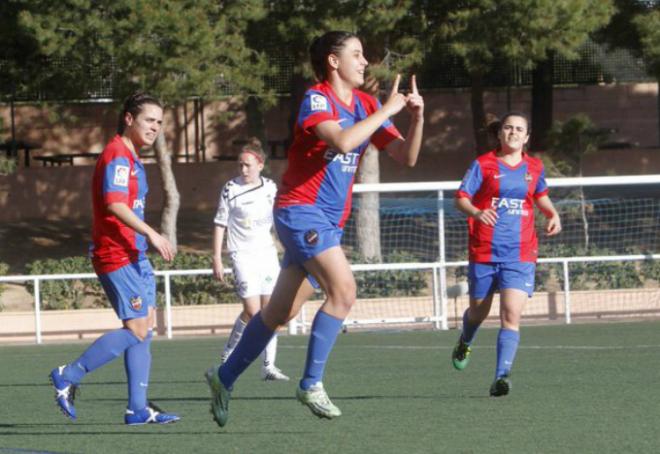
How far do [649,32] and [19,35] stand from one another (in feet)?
36.1

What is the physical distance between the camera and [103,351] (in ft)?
23.5

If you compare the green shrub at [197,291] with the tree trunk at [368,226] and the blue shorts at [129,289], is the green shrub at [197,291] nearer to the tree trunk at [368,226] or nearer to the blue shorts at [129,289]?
the tree trunk at [368,226]

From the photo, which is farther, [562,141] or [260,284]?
[562,141]

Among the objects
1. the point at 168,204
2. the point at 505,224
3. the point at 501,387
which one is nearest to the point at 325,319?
the point at 501,387

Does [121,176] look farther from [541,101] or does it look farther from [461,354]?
[541,101]

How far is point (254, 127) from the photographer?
2727 centimetres

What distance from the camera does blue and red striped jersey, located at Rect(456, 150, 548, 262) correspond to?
8.63m

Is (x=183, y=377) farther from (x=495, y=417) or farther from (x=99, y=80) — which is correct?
(x=99, y=80)

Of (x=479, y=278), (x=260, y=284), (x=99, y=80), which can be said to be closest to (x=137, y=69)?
(x=99, y=80)

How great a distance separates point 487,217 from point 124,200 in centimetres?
248

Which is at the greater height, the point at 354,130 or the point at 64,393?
the point at 354,130

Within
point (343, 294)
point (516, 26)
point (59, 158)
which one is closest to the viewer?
point (343, 294)

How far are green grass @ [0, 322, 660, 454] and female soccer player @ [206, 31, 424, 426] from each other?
1.24ft

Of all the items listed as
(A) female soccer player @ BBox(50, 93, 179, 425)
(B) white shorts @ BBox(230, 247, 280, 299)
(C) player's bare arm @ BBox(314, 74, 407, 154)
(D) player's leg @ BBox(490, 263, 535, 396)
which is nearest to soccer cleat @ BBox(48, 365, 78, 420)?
(A) female soccer player @ BBox(50, 93, 179, 425)
